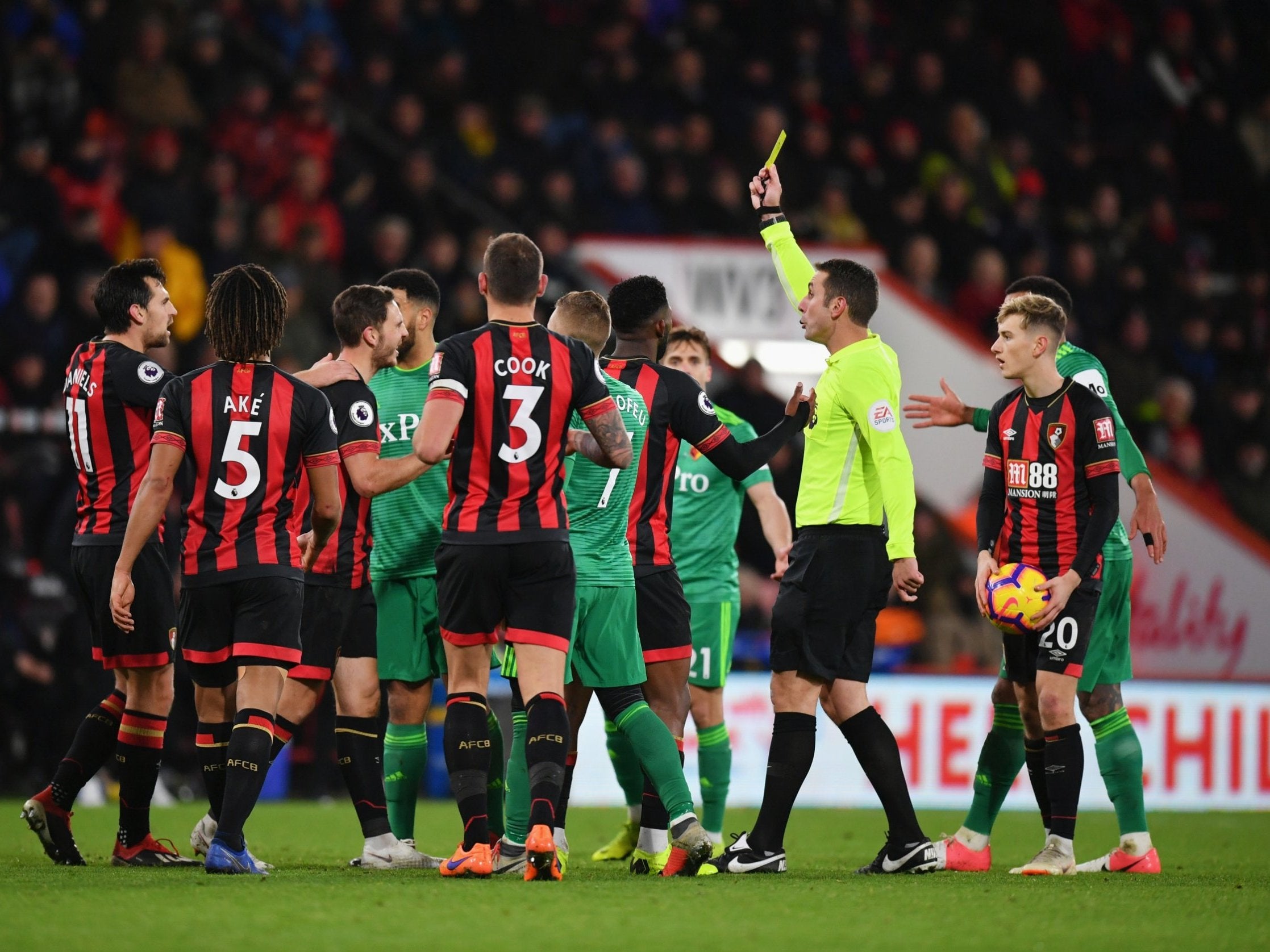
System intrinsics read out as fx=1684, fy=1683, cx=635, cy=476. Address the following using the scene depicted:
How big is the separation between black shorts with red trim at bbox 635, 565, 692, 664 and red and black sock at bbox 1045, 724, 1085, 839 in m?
1.54

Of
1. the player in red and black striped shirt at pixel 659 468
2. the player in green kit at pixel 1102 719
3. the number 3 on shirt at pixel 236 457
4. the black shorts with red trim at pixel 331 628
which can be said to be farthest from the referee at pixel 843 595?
the number 3 on shirt at pixel 236 457

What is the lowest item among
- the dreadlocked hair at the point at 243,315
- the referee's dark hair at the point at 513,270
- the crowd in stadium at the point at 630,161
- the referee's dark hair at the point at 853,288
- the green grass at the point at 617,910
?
the green grass at the point at 617,910

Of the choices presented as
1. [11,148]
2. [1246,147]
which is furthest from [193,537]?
[1246,147]

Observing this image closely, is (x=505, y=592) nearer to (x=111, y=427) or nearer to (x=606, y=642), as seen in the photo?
(x=606, y=642)

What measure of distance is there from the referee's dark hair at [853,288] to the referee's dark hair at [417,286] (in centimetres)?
168

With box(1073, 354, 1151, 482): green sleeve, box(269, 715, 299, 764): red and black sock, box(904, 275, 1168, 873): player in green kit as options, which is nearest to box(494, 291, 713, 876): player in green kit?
box(269, 715, 299, 764): red and black sock

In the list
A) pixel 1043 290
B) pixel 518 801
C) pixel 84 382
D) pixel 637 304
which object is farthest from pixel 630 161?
pixel 518 801

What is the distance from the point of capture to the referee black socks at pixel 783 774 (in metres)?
6.57

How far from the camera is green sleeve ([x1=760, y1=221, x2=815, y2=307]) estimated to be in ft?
23.5

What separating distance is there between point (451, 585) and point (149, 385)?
5.49 feet

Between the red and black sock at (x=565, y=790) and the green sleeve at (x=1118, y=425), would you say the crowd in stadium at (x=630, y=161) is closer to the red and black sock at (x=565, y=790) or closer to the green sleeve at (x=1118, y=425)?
the red and black sock at (x=565, y=790)

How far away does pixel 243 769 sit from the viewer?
610 cm

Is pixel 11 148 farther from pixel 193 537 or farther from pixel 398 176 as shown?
pixel 193 537

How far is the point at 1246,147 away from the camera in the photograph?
18.3 metres
